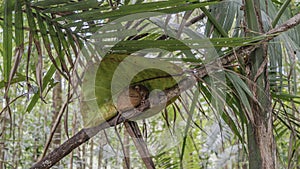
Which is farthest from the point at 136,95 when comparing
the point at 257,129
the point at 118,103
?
the point at 257,129

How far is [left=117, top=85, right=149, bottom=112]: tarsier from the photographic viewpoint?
40cm

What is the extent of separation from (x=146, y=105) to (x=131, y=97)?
18 millimetres

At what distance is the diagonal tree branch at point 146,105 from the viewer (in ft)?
1.26

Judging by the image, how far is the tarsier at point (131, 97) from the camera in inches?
15.8

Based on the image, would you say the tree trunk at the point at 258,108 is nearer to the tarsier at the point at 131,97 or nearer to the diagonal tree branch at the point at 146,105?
the diagonal tree branch at the point at 146,105

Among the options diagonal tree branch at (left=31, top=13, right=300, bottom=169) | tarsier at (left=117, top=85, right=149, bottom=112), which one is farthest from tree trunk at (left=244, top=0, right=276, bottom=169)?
tarsier at (left=117, top=85, right=149, bottom=112)

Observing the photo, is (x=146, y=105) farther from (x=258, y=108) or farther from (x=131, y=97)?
(x=258, y=108)

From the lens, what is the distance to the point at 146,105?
0.40m

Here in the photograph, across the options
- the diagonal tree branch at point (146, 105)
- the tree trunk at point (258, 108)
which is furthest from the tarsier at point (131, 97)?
the tree trunk at point (258, 108)

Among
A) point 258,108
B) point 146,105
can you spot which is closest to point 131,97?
point 146,105

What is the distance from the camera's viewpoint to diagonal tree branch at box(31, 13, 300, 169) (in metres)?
0.38

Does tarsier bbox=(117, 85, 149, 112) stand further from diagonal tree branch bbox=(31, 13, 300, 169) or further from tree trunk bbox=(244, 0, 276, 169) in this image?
tree trunk bbox=(244, 0, 276, 169)

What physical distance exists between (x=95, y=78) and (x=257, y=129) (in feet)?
0.64

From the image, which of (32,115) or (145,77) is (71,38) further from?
(32,115)
